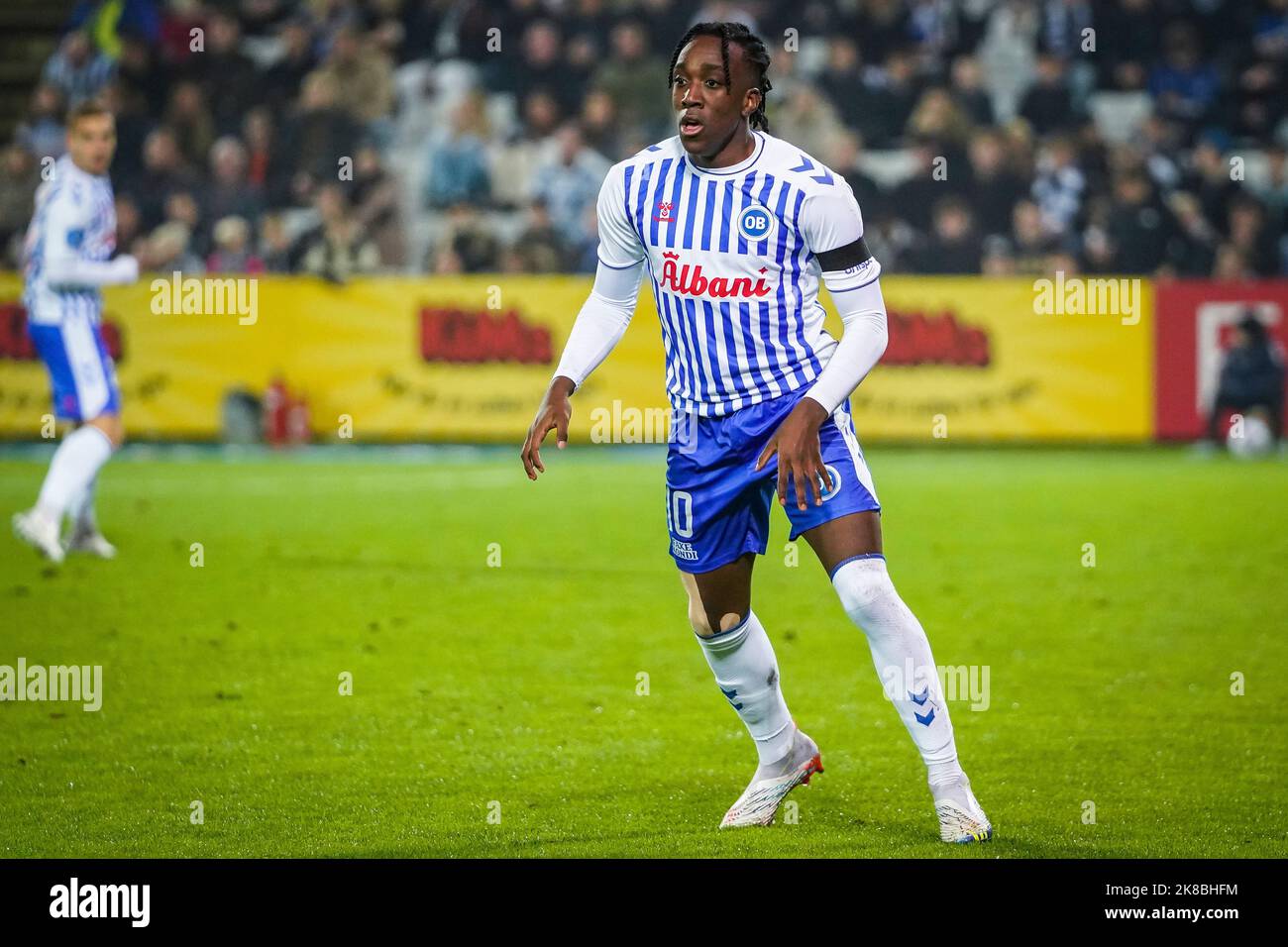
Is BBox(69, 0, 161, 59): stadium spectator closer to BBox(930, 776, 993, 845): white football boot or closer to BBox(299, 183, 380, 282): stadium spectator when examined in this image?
BBox(299, 183, 380, 282): stadium spectator

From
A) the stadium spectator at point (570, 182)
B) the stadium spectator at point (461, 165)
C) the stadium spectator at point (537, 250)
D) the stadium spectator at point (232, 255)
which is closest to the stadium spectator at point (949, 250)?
the stadium spectator at point (570, 182)

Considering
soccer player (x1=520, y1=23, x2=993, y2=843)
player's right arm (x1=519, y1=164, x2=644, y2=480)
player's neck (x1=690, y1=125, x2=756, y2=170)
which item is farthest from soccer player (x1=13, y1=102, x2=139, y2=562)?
player's neck (x1=690, y1=125, x2=756, y2=170)

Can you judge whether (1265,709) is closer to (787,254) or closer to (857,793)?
(857,793)

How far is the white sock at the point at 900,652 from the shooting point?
5430mm

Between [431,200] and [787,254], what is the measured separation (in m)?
16.8

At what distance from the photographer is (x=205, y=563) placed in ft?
37.0

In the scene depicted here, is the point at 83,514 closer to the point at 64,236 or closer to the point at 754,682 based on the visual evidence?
the point at 64,236

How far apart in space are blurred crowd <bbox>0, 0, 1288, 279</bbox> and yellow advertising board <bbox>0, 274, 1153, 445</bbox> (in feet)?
3.56

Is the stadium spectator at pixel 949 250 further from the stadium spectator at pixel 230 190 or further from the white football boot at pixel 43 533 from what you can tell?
the white football boot at pixel 43 533

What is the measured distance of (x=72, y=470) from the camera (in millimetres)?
11117

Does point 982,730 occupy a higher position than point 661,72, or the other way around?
point 661,72

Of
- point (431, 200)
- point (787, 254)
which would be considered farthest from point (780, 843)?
point (431, 200)

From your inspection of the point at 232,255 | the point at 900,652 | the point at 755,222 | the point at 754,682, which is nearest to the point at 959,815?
the point at 900,652

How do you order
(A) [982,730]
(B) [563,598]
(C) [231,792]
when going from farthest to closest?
1. (B) [563,598]
2. (A) [982,730]
3. (C) [231,792]
